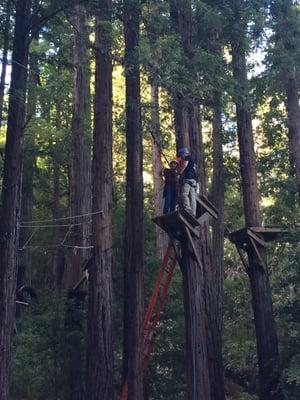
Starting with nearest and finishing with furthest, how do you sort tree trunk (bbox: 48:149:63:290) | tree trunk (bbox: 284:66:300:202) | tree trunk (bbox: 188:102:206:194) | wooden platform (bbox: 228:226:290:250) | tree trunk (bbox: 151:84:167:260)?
tree trunk (bbox: 188:102:206:194)
wooden platform (bbox: 228:226:290:250)
tree trunk (bbox: 284:66:300:202)
tree trunk (bbox: 151:84:167:260)
tree trunk (bbox: 48:149:63:290)

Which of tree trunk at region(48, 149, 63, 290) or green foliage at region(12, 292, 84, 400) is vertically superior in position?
tree trunk at region(48, 149, 63, 290)

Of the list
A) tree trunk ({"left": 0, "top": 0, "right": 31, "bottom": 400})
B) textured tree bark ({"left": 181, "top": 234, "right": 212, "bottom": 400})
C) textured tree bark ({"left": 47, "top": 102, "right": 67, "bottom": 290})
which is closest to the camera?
tree trunk ({"left": 0, "top": 0, "right": 31, "bottom": 400})

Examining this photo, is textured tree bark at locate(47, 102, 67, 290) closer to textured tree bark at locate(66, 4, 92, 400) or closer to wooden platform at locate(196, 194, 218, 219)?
textured tree bark at locate(66, 4, 92, 400)

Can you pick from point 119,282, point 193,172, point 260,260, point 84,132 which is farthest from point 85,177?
point 260,260

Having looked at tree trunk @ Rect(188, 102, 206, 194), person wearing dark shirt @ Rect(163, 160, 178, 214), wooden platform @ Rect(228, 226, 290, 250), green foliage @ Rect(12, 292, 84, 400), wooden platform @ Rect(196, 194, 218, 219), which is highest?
tree trunk @ Rect(188, 102, 206, 194)

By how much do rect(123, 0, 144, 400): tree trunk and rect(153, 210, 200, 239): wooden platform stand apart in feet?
2.55

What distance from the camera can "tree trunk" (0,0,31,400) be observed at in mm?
7527

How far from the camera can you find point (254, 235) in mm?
11789

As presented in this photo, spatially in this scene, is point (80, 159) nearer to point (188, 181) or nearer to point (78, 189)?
point (78, 189)

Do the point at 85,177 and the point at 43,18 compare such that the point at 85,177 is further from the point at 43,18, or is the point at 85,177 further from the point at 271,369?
the point at 271,369

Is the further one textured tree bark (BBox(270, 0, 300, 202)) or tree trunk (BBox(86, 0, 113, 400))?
textured tree bark (BBox(270, 0, 300, 202))

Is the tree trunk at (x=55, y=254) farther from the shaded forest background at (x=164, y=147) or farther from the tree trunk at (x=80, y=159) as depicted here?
the tree trunk at (x=80, y=159)

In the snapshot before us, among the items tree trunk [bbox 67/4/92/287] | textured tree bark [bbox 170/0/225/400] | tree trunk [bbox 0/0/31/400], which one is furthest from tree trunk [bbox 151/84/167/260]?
tree trunk [bbox 0/0/31/400]

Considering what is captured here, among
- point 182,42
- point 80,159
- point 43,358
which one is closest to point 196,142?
point 182,42
